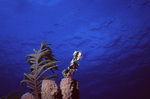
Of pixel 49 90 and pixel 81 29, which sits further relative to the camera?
pixel 81 29

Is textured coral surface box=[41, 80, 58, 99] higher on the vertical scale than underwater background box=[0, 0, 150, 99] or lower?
lower

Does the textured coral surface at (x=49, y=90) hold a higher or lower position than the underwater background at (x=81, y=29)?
lower

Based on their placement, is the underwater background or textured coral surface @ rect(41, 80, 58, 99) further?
the underwater background

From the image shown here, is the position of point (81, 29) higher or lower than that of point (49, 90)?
higher

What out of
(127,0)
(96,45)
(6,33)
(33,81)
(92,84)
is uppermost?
(6,33)

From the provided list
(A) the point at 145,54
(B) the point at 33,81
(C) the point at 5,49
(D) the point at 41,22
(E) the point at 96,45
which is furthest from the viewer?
(A) the point at 145,54

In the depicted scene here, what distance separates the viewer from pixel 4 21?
1301 cm

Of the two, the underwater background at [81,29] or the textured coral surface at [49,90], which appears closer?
the textured coral surface at [49,90]

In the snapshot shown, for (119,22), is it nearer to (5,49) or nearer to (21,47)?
(21,47)

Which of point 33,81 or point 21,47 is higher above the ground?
point 21,47

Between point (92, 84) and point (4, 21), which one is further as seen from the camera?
point (92, 84)

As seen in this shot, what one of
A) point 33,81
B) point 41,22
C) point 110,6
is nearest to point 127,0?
point 110,6

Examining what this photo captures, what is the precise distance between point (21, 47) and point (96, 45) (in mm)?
12477

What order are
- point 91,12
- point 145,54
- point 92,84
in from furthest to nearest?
point 92,84 → point 145,54 → point 91,12
